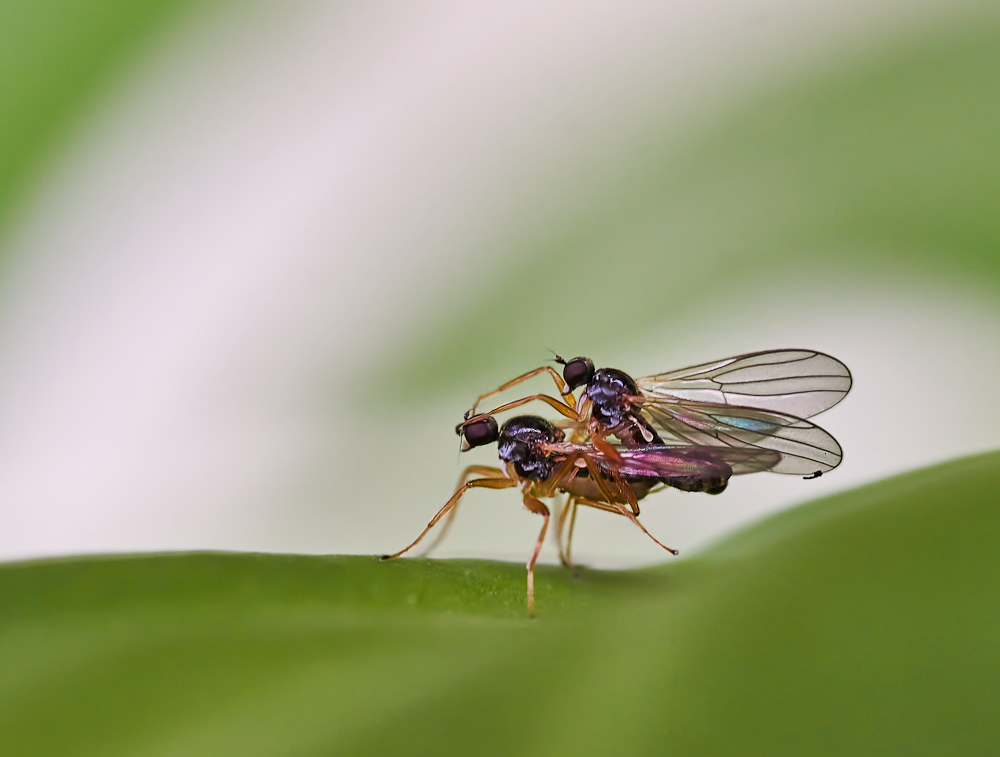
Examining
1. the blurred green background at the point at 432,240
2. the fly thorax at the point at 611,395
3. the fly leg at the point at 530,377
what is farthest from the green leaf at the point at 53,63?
the fly thorax at the point at 611,395

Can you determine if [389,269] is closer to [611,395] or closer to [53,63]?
[611,395]

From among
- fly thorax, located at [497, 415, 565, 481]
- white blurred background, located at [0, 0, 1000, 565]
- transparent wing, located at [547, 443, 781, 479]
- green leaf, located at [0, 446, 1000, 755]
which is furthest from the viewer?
fly thorax, located at [497, 415, 565, 481]

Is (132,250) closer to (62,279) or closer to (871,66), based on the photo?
(62,279)

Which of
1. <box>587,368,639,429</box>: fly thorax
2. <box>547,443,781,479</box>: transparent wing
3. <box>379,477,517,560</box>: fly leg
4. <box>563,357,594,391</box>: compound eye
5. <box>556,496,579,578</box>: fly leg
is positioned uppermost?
<box>563,357,594,391</box>: compound eye

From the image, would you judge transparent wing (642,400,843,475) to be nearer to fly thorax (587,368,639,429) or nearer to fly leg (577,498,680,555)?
fly thorax (587,368,639,429)

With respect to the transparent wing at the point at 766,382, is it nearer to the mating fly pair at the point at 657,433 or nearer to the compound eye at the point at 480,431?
the mating fly pair at the point at 657,433

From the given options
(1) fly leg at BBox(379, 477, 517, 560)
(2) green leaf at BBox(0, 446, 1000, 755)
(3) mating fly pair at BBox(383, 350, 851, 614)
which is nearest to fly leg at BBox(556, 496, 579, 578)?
(3) mating fly pair at BBox(383, 350, 851, 614)

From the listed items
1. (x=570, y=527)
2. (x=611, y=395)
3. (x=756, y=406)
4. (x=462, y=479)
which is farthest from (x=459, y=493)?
(x=756, y=406)

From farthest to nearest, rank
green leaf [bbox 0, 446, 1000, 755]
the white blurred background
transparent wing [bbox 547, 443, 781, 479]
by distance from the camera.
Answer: the white blurred background
transparent wing [bbox 547, 443, 781, 479]
green leaf [bbox 0, 446, 1000, 755]
